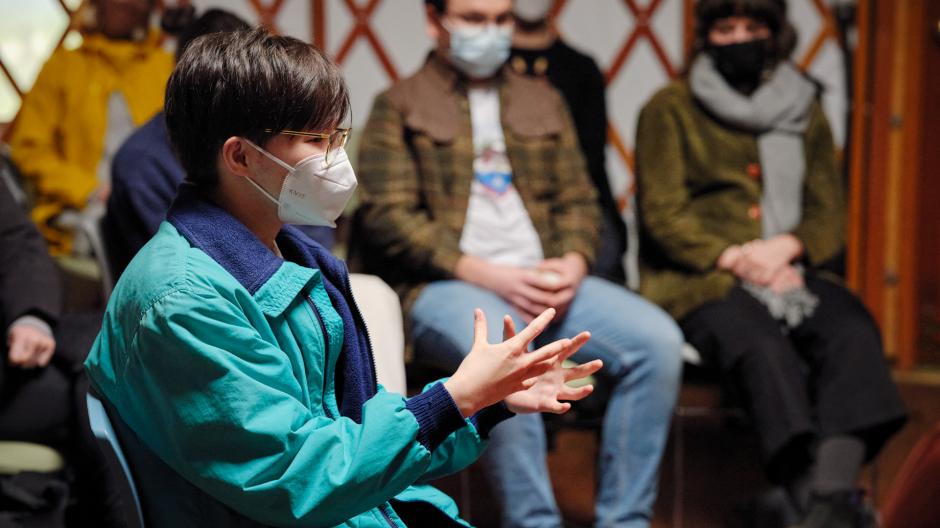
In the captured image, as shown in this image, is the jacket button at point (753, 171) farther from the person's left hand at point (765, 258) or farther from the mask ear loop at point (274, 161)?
the mask ear loop at point (274, 161)

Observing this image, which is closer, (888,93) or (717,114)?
(717,114)

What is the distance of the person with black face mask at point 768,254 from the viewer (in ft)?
6.62

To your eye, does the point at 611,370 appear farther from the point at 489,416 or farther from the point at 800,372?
the point at 489,416

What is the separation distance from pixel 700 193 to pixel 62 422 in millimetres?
1353

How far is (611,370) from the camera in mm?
1979

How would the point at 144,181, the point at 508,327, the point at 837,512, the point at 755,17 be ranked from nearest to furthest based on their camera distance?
the point at 508,327 < the point at 144,181 < the point at 837,512 < the point at 755,17

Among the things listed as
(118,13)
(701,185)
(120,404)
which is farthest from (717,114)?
(120,404)

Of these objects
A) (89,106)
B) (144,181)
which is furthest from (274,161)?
(89,106)

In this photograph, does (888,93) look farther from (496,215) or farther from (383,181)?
(383,181)

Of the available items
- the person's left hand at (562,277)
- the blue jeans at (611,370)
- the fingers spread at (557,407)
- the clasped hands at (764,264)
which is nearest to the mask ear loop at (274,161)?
the fingers spread at (557,407)

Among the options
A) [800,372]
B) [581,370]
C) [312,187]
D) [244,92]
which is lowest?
[800,372]

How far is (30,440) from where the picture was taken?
67.3 inches

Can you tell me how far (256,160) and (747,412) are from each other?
1305 millimetres

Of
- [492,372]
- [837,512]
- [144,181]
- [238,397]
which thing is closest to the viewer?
[238,397]
